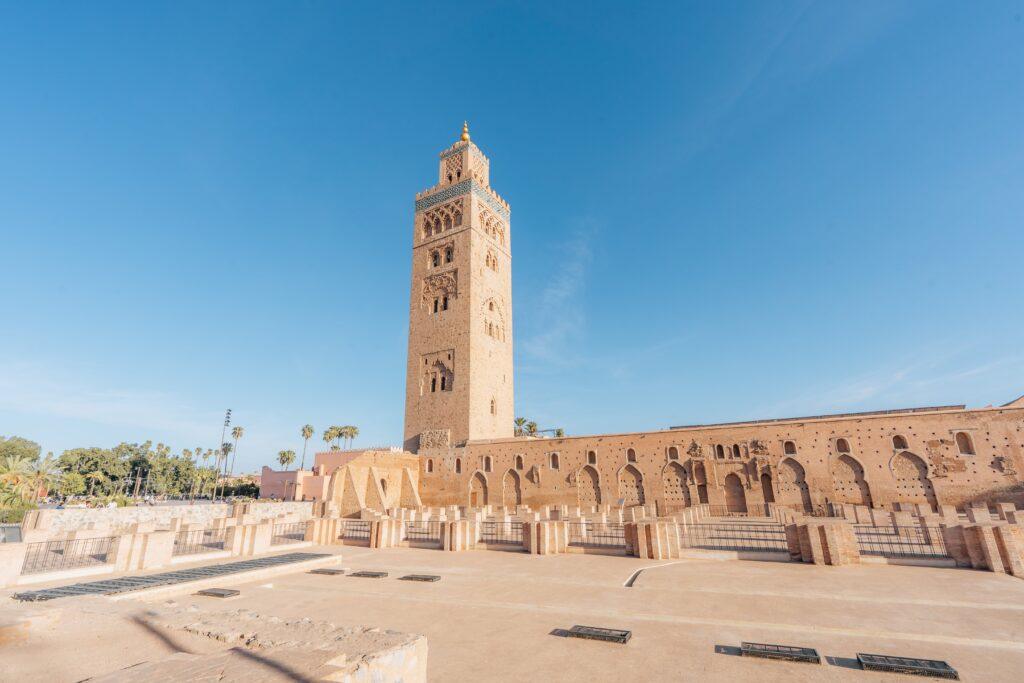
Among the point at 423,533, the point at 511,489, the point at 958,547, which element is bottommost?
the point at 423,533

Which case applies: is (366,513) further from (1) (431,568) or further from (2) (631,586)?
(2) (631,586)

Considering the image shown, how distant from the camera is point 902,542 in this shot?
1373cm

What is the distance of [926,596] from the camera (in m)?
7.52

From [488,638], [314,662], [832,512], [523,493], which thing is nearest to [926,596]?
[488,638]

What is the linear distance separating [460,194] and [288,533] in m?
30.9

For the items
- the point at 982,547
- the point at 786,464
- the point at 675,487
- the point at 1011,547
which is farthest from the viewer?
the point at 675,487

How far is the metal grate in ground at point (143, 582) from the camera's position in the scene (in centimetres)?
759

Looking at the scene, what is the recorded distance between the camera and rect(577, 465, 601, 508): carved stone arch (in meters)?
28.8

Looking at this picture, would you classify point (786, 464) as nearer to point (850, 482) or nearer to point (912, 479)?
point (850, 482)

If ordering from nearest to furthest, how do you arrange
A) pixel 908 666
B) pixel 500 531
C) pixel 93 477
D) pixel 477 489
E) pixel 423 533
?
pixel 908 666, pixel 500 531, pixel 423 533, pixel 477 489, pixel 93 477

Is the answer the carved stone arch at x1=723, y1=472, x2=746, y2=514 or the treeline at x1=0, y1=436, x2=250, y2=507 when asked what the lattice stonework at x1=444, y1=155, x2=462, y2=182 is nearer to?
the carved stone arch at x1=723, y1=472, x2=746, y2=514

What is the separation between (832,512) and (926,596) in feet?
60.4

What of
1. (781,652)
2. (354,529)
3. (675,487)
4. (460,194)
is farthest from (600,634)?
(460,194)

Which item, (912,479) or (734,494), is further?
(734,494)
